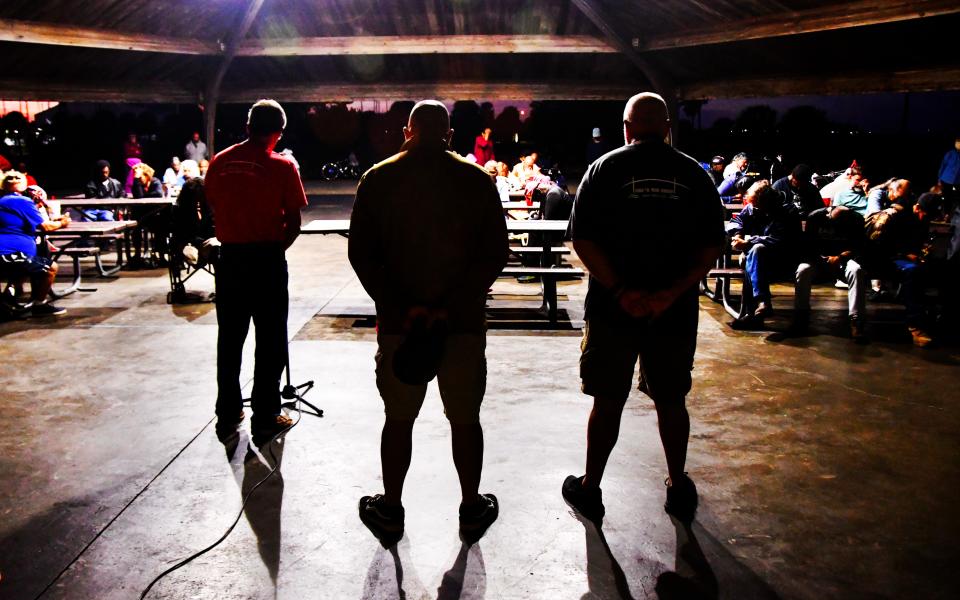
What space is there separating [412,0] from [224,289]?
28.4 ft

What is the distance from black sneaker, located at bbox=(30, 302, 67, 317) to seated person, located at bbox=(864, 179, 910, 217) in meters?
7.52

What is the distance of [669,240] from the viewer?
2988 millimetres

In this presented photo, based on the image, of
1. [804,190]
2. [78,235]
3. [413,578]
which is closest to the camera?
[413,578]

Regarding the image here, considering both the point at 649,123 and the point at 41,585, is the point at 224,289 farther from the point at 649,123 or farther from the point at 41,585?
the point at 649,123

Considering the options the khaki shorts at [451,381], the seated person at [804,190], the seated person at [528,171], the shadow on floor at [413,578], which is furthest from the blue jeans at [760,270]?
the seated person at [528,171]

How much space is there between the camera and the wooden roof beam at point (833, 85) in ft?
32.2

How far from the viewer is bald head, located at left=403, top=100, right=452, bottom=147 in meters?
2.77

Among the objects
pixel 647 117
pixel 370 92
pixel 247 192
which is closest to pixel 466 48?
pixel 370 92

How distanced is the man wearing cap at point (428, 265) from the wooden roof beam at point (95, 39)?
955 cm

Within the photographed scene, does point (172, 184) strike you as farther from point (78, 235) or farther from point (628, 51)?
point (628, 51)

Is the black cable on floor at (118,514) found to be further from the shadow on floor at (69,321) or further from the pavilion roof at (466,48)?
the pavilion roof at (466,48)

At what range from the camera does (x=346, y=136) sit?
2145 cm

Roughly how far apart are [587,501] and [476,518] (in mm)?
501

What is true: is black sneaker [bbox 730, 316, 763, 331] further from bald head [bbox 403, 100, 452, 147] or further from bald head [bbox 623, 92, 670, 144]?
bald head [bbox 403, 100, 452, 147]
